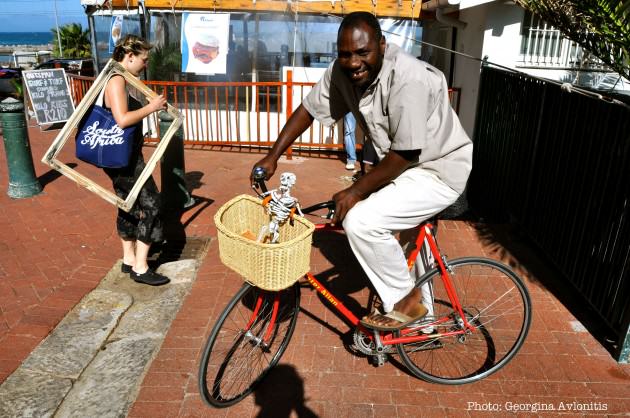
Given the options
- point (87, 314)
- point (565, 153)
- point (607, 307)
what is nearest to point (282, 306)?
point (87, 314)

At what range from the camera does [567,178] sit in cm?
449

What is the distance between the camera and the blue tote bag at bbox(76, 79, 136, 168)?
4.03 metres

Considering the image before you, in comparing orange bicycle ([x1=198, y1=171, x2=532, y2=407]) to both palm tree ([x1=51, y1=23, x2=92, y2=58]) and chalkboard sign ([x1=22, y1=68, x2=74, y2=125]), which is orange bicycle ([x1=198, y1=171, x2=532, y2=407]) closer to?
chalkboard sign ([x1=22, y1=68, x2=74, y2=125])

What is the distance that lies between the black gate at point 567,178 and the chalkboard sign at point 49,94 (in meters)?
8.33

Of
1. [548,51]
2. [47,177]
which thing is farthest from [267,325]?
[548,51]

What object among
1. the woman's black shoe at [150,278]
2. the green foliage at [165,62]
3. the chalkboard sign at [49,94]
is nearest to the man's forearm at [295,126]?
the woman's black shoe at [150,278]

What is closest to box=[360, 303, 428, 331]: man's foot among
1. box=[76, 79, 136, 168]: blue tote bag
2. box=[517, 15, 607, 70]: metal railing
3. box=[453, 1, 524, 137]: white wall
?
box=[76, 79, 136, 168]: blue tote bag

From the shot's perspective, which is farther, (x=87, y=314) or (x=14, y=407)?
(x=87, y=314)

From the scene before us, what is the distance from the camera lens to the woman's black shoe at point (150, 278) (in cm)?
450

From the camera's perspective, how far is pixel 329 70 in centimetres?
315

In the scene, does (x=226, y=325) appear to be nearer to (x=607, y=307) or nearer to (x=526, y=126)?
(x=607, y=307)

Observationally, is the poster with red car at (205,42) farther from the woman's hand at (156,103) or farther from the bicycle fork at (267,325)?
the bicycle fork at (267,325)

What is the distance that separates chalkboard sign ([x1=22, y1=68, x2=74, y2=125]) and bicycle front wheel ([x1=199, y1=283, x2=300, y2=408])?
9.00 meters

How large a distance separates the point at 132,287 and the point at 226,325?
6.13 ft
